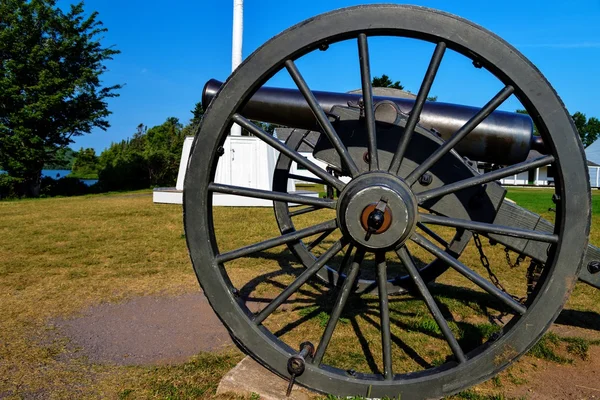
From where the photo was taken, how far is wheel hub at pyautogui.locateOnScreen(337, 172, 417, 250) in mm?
2102

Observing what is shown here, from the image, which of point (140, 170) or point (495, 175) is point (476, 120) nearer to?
point (495, 175)

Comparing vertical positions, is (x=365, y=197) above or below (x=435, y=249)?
above

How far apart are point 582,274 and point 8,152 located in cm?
2261

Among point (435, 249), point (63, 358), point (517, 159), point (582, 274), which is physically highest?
point (517, 159)

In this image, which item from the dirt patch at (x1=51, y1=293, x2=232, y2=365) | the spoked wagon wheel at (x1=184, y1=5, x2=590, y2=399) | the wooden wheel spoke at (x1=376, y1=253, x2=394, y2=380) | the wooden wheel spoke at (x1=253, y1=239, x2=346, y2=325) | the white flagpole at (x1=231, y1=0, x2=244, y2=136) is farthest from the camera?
the white flagpole at (x1=231, y1=0, x2=244, y2=136)

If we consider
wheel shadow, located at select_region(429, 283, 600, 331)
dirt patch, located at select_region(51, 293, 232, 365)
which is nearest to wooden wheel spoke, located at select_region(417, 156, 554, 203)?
dirt patch, located at select_region(51, 293, 232, 365)

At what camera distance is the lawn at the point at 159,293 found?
2.57m

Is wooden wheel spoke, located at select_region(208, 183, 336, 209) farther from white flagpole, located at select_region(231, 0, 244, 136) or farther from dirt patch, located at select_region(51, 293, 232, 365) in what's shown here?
white flagpole, located at select_region(231, 0, 244, 136)

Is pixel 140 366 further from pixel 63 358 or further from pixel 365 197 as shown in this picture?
pixel 365 197

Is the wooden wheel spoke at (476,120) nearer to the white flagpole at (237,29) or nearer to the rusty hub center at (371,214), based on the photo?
the rusty hub center at (371,214)

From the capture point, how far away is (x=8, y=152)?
19.9 m

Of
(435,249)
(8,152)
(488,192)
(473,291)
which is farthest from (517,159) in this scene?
(8,152)

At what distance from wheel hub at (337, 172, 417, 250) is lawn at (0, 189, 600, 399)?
0.98m

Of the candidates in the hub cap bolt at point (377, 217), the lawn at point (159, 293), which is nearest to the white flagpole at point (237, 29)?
the lawn at point (159, 293)
